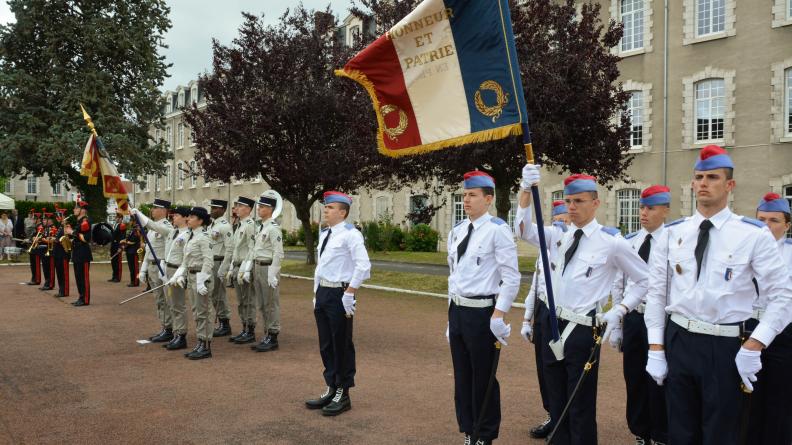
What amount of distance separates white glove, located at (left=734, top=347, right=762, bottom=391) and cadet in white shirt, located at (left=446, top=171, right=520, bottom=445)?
1643 mm

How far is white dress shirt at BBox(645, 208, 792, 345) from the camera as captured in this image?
10.9 ft

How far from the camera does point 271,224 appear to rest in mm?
9258

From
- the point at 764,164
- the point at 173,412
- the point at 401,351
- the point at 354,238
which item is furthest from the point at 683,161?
the point at 173,412

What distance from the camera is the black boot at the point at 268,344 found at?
8734 mm

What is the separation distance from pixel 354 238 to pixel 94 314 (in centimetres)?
808

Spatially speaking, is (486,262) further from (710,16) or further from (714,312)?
(710,16)

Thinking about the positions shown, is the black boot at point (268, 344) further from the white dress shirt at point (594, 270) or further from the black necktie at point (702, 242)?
the black necktie at point (702, 242)

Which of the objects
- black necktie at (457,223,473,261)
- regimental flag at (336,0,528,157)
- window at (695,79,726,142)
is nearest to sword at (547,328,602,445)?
black necktie at (457,223,473,261)

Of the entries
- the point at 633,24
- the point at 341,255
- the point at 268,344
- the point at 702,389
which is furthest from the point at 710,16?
the point at 702,389

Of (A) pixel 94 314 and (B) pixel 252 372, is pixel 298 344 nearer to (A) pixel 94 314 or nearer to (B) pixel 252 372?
(B) pixel 252 372

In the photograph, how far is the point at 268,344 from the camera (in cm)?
880

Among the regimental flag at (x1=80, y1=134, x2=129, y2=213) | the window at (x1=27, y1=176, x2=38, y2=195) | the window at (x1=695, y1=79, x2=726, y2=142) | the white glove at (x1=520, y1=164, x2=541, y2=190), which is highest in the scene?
the window at (x1=695, y1=79, x2=726, y2=142)

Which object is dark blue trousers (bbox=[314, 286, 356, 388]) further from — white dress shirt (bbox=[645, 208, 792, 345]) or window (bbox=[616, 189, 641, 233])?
window (bbox=[616, 189, 641, 233])

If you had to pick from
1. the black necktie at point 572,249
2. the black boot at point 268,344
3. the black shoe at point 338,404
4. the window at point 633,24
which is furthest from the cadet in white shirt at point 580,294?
the window at point 633,24
